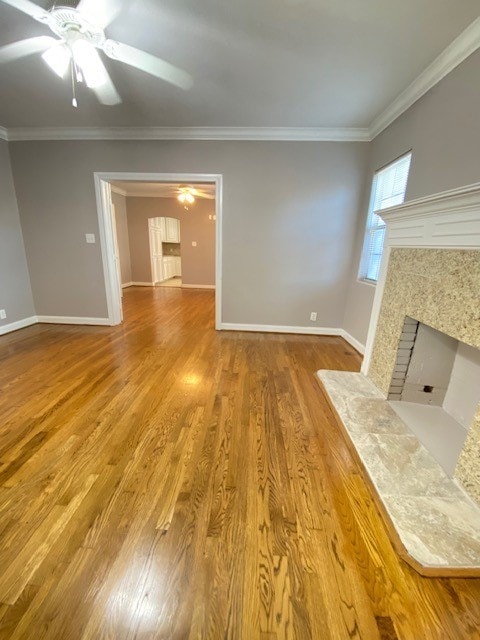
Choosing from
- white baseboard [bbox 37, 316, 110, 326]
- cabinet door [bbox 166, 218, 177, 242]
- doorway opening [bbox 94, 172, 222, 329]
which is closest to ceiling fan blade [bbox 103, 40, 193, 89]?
white baseboard [bbox 37, 316, 110, 326]

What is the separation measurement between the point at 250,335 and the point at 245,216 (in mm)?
1648

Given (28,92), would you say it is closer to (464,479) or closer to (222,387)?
(222,387)

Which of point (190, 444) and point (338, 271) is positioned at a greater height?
point (338, 271)

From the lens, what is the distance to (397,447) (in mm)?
1629

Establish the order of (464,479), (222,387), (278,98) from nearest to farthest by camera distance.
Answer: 1. (464,479)
2. (222,387)
3. (278,98)

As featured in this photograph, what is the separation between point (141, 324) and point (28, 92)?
2855 mm

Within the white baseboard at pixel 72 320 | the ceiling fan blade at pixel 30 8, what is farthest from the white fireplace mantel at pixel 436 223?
the white baseboard at pixel 72 320

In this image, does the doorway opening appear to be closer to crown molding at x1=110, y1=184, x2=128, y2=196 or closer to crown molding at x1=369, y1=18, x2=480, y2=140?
crown molding at x1=110, y1=184, x2=128, y2=196

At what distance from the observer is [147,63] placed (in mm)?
2000

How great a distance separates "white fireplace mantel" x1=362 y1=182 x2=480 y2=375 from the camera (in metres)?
1.39

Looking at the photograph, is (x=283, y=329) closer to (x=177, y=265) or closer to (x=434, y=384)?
(x=434, y=384)

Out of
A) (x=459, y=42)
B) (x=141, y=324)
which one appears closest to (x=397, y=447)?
(x=459, y=42)

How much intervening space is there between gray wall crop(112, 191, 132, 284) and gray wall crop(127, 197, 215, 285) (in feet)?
0.39

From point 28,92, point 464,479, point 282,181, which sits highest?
point 28,92
